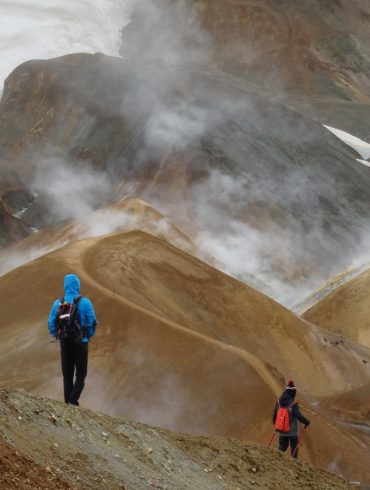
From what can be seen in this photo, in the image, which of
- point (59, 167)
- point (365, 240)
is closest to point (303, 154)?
point (365, 240)

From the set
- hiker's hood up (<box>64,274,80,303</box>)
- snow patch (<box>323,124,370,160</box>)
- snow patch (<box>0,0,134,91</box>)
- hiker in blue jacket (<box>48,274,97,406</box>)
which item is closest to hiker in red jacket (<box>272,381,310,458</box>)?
hiker in blue jacket (<box>48,274,97,406</box>)

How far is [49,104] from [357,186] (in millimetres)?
22236

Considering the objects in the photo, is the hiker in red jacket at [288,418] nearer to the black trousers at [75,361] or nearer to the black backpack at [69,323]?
the black trousers at [75,361]

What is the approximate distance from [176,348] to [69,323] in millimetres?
14178

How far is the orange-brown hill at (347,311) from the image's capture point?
152 ft

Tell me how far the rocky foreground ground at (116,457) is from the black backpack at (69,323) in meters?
0.77

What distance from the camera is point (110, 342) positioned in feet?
85.8

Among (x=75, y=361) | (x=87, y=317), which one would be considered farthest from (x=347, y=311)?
(x=87, y=317)

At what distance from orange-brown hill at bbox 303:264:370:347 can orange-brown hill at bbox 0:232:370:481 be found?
7.08 metres

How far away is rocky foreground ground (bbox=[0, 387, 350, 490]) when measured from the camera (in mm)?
9289

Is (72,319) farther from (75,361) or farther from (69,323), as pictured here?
(75,361)

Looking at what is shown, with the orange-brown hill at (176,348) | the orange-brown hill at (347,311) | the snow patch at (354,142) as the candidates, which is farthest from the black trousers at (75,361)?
the snow patch at (354,142)

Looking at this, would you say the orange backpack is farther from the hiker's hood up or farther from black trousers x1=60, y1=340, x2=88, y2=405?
the hiker's hood up

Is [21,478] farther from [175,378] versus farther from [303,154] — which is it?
[303,154]
